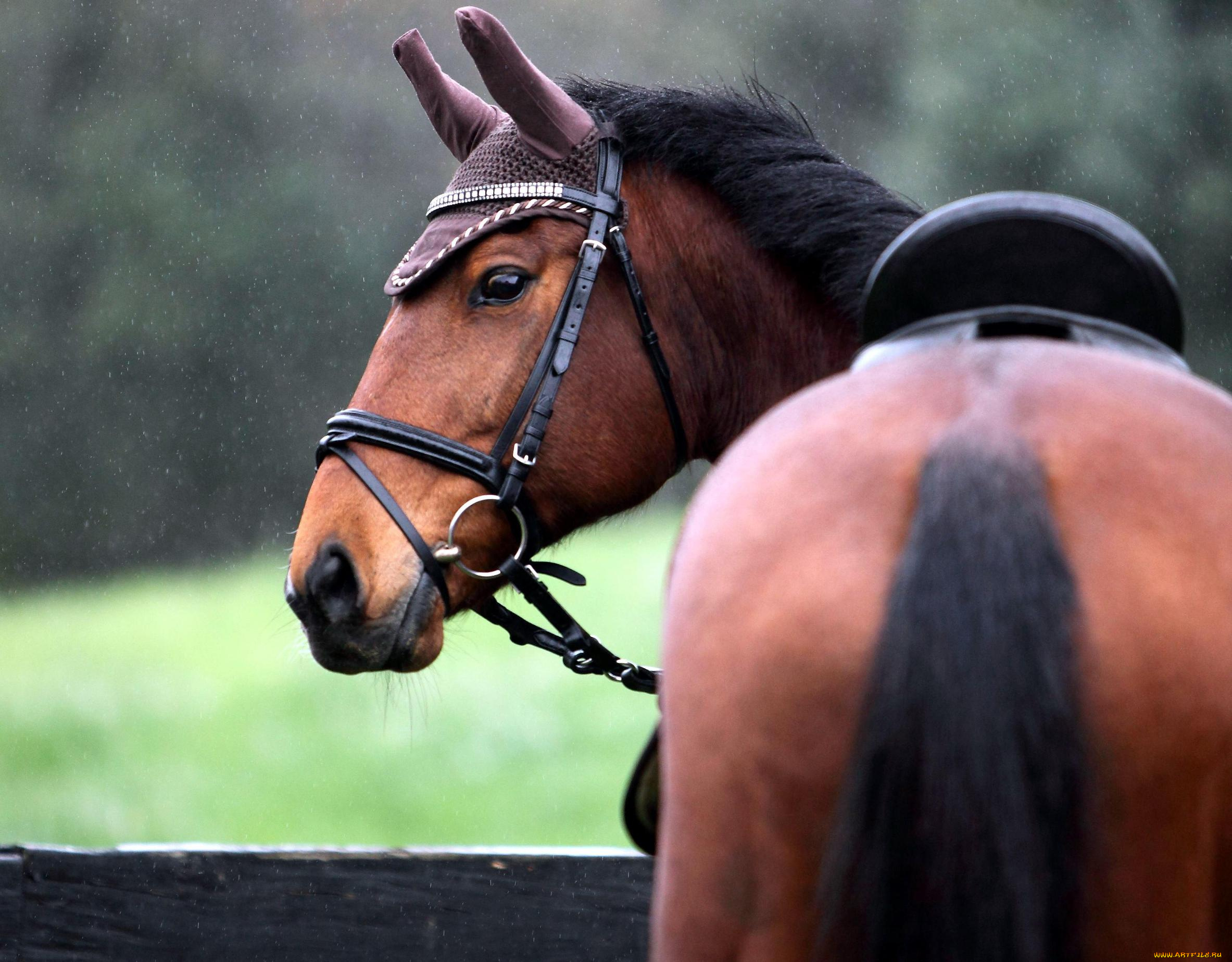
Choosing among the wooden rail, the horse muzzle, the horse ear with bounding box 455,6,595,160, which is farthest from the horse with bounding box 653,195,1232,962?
the wooden rail

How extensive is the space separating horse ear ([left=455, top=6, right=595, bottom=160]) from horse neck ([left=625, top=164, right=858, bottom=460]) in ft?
0.51

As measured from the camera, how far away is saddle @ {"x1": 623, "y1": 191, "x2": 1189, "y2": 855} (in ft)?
4.62

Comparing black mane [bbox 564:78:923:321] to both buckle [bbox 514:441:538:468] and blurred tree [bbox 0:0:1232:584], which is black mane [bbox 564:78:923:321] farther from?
blurred tree [bbox 0:0:1232:584]

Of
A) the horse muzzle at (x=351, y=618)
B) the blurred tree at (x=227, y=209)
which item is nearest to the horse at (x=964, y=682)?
the horse muzzle at (x=351, y=618)

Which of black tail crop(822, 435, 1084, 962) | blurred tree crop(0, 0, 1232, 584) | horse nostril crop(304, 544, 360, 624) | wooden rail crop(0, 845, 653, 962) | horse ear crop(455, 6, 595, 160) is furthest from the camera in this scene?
blurred tree crop(0, 0, 1232, 584)

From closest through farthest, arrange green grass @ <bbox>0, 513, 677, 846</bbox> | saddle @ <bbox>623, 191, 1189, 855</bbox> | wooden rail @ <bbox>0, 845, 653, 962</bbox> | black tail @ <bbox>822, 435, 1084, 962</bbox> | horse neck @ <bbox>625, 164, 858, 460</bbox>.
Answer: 1. black tail @ <bbox>822, 435, 1084, 962</bbox>
2. saddle @ <bbox>623, 191, 1189, 855</bbox>
3. horse neck @ <bbox>625, 164, 858, 460</bbox>
4. wooden rail @ <bbox>0, 845, 653, 962</bbox>
5. green grass @ <bbox>0, 513, 677, 846</bbox>

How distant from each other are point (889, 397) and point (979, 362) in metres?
0.10

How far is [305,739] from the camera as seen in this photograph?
9.77 meters

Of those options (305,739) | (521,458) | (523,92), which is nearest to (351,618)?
(521,458)

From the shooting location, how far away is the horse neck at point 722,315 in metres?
2.23

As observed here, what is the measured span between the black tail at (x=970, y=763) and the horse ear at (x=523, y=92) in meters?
1.44

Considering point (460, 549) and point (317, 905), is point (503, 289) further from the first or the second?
point (317, 905)

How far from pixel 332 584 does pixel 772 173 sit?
110 centimetres

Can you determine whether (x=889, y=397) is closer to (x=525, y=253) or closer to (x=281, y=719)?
(x=525, y=253)
